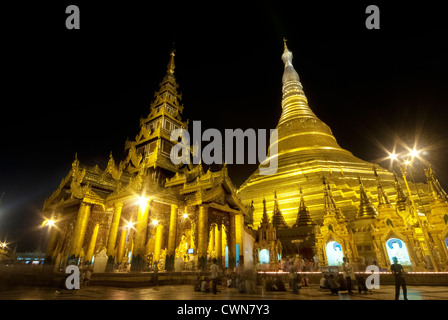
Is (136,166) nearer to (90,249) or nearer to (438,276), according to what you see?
(90,249)

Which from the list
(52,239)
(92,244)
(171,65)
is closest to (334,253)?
(92,244)

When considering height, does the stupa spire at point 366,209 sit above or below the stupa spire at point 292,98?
below

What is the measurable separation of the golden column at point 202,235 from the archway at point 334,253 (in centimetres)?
841

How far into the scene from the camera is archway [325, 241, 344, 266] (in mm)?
14531

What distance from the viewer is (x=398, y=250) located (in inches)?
521

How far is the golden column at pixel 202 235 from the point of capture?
37.2ft

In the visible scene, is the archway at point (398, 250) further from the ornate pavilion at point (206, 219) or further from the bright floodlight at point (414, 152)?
the bright floodlight at point (414, 152)

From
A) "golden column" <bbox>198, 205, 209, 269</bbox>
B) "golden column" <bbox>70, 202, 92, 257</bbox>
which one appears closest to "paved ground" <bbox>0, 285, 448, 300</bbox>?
"golden column" <bbox>198, 205, 209, 269</bbox>

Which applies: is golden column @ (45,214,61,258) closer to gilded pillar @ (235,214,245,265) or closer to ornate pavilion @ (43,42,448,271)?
ornate pavilion @ (43,42,448,271)

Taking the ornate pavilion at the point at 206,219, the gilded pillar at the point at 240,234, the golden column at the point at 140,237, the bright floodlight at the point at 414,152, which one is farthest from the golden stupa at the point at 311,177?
the golden column at the point at 140,237

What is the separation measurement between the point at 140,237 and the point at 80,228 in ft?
14.5

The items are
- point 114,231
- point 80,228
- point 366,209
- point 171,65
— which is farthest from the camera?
point 171,65

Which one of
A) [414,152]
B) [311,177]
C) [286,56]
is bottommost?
[414,152]

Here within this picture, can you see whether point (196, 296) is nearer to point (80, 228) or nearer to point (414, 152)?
point (80, 228)
